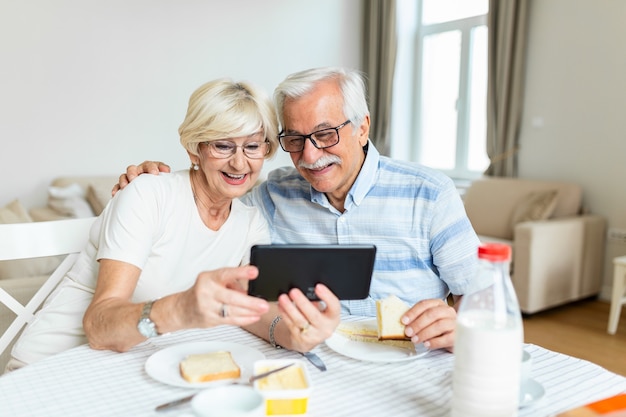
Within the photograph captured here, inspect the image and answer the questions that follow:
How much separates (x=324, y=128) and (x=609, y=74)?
3455 mm

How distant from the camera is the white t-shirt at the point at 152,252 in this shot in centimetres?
137

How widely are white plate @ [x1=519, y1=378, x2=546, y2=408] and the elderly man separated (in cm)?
53

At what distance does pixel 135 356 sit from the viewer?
1.13 metres

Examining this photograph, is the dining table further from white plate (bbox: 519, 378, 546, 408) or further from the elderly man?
the elderly man

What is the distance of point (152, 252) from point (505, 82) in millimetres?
4055

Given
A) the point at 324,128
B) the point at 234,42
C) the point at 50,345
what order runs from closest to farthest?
the point at 50,345 < the point at 324,128 < the point at 234,42

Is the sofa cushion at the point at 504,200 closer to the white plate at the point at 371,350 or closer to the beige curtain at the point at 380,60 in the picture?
the beige curtain at the point at 380,60

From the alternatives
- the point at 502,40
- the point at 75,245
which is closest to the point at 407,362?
the point at 75,245

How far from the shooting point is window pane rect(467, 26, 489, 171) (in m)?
5.22

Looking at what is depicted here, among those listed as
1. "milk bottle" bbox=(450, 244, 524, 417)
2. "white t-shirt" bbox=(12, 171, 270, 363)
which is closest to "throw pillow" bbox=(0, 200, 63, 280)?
"white t-shirt" bbox=(12, 171, 270, 363)

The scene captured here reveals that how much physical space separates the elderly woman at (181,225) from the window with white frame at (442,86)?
4202mm

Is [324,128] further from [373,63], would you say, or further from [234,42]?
[373,63]

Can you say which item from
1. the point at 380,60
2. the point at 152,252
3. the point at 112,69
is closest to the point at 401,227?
the point at 152,252

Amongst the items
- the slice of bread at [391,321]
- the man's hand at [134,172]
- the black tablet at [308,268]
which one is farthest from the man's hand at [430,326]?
the man's hand at [134,172]
